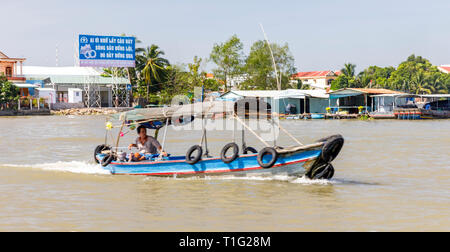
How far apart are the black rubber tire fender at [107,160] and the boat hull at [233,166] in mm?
521

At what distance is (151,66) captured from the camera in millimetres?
58875

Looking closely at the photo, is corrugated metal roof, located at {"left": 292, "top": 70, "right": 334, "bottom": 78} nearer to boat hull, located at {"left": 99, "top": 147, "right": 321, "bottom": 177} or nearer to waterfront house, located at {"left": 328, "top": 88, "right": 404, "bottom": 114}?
waterfront house, located at {"left": 328, "top": 88, "right": 404, "bottom": 114}

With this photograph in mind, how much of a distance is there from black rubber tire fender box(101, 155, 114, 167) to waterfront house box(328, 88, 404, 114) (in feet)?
106

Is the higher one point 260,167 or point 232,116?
point 232,116

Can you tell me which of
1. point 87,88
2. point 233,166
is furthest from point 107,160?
point 87,88

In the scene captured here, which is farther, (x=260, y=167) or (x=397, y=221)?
(x=260, y=167)

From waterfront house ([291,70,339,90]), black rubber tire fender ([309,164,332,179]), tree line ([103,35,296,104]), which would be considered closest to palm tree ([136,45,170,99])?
tree line ([103,35,296,104])

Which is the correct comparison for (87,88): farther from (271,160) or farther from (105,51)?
(271,160)

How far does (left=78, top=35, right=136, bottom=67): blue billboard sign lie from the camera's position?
4803cm

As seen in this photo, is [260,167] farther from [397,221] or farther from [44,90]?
[44,90]
